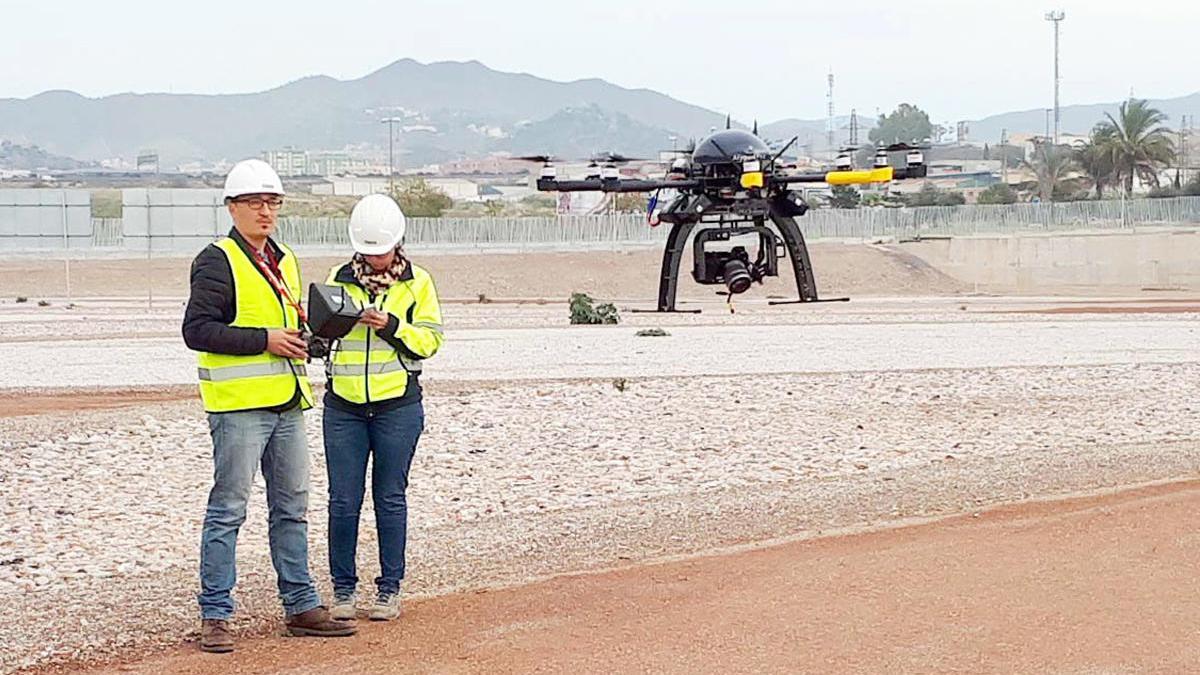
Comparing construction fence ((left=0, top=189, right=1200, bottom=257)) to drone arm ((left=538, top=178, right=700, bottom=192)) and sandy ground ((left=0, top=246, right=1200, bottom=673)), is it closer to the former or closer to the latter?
drone arm ((left=538, top=178, right=700, bottom=192))

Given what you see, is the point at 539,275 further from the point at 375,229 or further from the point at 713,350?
the point at 375,229

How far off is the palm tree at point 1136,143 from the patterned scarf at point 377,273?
11694 cm

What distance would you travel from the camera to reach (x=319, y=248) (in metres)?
85.1

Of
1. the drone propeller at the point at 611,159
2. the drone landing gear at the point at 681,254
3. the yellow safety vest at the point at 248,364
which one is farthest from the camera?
the drone landing gear at the point at 681,254

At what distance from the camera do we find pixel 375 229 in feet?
28.8

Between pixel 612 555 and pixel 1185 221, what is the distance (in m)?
84.8

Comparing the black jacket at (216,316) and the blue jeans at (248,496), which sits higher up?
the black jacket at (216,316)

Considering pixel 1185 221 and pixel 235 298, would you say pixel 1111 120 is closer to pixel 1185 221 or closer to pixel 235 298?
pixel 1185 221

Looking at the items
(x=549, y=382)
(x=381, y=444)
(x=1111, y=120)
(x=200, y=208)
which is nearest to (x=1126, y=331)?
(x=549, y=382)

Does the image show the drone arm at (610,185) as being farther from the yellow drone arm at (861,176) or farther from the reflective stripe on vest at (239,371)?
the reflective stripe on vest at (239,371)

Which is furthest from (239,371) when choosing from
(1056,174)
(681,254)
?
(1056,174)

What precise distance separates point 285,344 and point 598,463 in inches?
288

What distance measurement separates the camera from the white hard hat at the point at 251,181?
8570 millimetres

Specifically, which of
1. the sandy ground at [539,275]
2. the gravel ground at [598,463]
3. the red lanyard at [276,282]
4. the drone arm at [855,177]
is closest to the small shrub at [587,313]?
the drone arm at [855,177]
